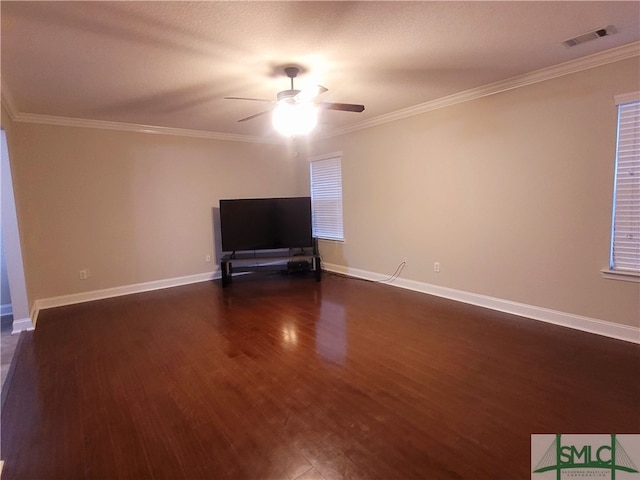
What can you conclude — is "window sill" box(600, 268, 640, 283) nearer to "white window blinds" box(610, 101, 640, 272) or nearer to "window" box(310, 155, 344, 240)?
"white window blinds" box(610, 101, 640, 272)

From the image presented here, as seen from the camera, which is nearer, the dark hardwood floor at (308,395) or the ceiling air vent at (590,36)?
the dark hardwood floor at (308,395)

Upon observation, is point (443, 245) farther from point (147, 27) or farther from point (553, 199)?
point (147, 27)

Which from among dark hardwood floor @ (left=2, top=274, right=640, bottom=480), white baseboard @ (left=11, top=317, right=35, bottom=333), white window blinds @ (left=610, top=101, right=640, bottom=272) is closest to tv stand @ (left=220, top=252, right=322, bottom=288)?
dark hardwood floor @ (left=2, top=274, right=640, bottom=480)

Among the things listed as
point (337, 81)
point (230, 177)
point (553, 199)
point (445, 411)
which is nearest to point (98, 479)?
point (445, 411)

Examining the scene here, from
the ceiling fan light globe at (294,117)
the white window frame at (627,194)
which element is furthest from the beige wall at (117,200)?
the white window frame at (627,194)

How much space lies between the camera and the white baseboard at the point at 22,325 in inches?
144

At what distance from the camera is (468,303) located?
417cm

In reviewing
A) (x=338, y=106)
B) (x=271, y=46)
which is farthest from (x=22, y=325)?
(x=338, y=106)

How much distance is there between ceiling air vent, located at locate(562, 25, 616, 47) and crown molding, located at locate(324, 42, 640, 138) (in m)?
0.41

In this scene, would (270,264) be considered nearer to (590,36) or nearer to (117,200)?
(117,200)

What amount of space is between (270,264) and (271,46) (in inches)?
168

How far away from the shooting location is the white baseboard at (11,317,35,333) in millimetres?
3657

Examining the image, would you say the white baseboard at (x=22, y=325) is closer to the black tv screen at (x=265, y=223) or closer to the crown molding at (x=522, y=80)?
the black tv screen at (x=265, y=223)

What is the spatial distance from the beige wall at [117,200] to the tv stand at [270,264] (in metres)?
0.54
